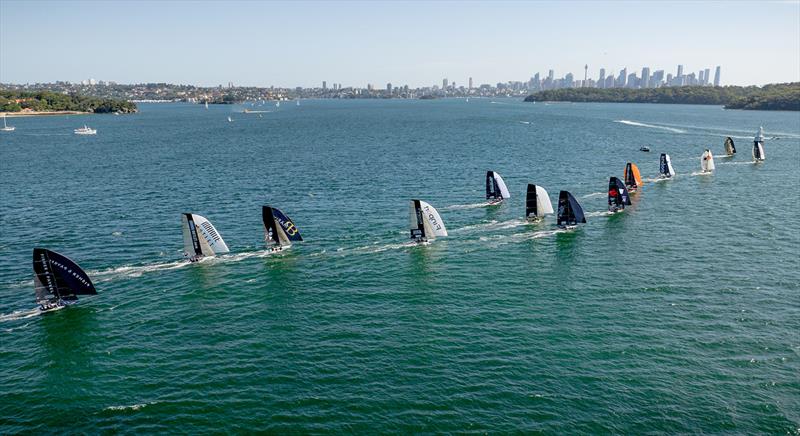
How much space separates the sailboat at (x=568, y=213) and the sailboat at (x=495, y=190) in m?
16.1

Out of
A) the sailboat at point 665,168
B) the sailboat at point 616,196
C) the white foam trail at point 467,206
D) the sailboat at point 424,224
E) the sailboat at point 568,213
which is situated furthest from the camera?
the sailboat at point 665,168

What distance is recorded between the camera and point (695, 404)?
35.4 metres

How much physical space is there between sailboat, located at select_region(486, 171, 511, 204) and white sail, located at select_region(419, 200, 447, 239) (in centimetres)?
2329

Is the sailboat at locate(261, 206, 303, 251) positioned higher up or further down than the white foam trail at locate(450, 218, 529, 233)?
higher up

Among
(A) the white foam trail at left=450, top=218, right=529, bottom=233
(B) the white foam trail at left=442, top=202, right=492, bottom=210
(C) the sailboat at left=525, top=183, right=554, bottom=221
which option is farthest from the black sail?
(C) the sailboat at left=525, top=183, right=554, bottom=221

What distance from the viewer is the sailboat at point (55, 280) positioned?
50.7 meters

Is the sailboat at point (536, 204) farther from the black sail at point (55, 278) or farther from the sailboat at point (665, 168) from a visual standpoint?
the black sail at point (55, 278)

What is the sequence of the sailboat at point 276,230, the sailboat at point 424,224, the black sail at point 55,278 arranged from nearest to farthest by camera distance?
the black sail at point 55,278
the sailboat at point 276,230
the sailboat at point 424,224

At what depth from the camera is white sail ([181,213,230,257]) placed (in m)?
63.2

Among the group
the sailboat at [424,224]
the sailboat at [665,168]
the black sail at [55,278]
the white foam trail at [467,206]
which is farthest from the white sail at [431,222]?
the sailboat at [665,168]

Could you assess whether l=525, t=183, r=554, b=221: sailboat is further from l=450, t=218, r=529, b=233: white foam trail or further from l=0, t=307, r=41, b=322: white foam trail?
l=0, t=307, r=41, b=322: white foam trail

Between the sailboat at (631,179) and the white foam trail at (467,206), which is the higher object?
the sailboat at (631,179)

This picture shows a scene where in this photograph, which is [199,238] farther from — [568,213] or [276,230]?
[568,213]

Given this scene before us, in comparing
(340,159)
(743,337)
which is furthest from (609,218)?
(340,159)
